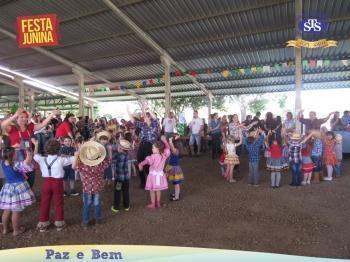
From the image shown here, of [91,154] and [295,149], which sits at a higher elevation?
[91,154]

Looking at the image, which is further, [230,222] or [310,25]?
→ [310,25]

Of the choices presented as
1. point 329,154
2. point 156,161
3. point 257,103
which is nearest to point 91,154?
point 156,161

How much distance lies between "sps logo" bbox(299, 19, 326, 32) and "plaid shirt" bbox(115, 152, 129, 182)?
23.8 ft

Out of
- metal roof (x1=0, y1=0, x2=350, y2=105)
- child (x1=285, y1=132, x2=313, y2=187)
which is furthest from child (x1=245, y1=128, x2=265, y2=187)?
metal roof (x1=0, y1=0, x2=350, y2=105)

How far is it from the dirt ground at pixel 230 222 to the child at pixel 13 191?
0.93 feet

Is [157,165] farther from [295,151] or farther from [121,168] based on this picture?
[295,151]

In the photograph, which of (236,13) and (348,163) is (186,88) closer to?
(236,13)

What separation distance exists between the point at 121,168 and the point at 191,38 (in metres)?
8.70

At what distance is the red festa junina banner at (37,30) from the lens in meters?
7.76

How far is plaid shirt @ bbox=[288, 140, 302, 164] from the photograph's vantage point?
698 centimetres

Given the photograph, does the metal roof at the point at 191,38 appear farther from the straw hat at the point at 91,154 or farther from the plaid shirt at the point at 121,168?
the straw hat at the point at 91,154

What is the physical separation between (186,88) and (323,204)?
50.6 ft

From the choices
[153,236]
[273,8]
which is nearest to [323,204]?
[153,236]

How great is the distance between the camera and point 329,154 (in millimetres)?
7887
